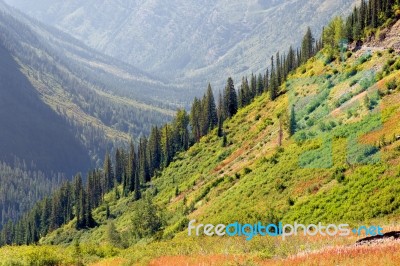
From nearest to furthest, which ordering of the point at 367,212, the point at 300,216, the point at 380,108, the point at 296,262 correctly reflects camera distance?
the point at 296,262 < the point at 367,212 < the point at 300,216 < the point at 380,108

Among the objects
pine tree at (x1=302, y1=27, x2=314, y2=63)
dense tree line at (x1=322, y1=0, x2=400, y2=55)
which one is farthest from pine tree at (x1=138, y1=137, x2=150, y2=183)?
dense tree line at (x1=322, y1=0, x2=400, y2=55)

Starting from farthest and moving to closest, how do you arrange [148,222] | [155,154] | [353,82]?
1. [155,154]
2. [148,222]
3. [353,82]

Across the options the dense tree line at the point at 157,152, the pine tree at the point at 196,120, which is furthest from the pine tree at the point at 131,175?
the pine tree at the point at 196,120

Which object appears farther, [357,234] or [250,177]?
[250,177]

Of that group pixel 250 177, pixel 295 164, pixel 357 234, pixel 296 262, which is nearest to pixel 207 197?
pixel 250 177

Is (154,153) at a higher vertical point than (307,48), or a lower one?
lower

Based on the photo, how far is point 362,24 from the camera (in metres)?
84.1

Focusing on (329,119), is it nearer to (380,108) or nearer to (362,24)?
(380,108)

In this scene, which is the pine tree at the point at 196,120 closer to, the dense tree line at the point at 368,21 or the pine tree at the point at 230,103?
the pine tree at the point at 230,103

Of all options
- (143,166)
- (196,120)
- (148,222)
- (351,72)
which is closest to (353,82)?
(351,72)

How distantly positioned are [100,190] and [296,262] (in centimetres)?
15949

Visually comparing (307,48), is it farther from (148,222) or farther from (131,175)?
(148,222)

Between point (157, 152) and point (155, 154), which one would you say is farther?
point (157, 152)

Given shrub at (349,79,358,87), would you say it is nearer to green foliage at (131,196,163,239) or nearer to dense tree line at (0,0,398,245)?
green foliage at (131,196,163,239)
